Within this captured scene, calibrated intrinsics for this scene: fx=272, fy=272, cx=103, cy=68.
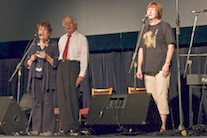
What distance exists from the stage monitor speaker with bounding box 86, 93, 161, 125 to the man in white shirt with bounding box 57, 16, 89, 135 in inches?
13.0

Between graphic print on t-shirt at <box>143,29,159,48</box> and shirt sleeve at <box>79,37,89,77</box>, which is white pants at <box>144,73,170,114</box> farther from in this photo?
shirt sleeve at <box>79,37,89,77</box>

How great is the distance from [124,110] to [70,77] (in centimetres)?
87

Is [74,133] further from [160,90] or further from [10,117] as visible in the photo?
[160,90]

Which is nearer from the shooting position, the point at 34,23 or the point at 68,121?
the point at 68,121

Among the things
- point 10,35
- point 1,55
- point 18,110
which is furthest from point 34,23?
point 18,110

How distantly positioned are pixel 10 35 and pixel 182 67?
2983mm

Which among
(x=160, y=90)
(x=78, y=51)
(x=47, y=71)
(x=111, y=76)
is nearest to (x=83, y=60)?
(x=78, y=51)

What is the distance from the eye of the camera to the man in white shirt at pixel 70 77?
3367 millimetres

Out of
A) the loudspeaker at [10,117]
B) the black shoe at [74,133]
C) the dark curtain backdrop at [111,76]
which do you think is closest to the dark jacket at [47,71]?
the loudspeaker at [10,117]

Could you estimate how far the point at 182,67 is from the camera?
465 centimetres

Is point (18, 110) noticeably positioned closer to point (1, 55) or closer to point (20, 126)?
point (20, 126)

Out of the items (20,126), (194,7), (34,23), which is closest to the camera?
(20,126)

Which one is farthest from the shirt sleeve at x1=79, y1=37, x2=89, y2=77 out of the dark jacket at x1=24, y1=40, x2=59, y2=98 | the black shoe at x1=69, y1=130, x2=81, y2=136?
the black shoe at x1=69, y1=130, x2=81, y2=136

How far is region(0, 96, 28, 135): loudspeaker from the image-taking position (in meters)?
3.02
